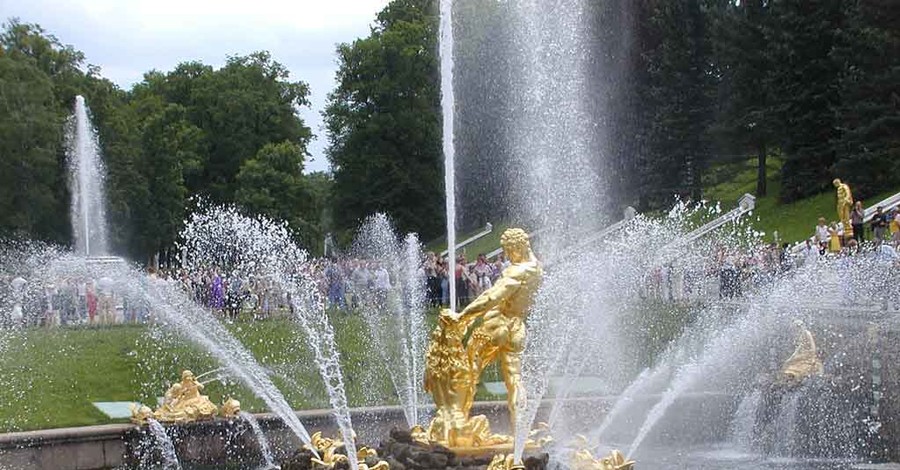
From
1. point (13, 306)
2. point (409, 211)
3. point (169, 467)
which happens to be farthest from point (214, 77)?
point (169, 467)

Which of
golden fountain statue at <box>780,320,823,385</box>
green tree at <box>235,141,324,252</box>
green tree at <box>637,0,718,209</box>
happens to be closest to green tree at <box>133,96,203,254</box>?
green tree at <box>235,141,324,252</box>

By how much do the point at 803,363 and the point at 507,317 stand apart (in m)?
5.34

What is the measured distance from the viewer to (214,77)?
6138 centimetres

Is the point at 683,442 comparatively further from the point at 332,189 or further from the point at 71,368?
the point at 332,189

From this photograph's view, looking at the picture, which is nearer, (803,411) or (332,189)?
(803,411)

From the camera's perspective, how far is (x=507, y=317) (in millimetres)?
11695

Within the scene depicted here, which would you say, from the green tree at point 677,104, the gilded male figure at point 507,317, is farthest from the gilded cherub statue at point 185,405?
the green tree at point 677,104

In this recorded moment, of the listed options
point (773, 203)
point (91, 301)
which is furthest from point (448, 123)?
point (773, 203)

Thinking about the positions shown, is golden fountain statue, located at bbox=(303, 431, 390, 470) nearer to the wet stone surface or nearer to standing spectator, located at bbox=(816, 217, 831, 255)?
the wet stone surface

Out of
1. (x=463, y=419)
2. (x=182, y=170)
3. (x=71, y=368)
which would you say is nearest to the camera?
(x=463, y=419)

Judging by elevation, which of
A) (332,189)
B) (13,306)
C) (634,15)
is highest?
(634,15)

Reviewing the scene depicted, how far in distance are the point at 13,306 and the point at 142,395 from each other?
7.59 meters

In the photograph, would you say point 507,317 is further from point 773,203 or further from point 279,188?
point 279,188

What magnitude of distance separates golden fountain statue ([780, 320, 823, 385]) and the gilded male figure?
4978 millimetres
